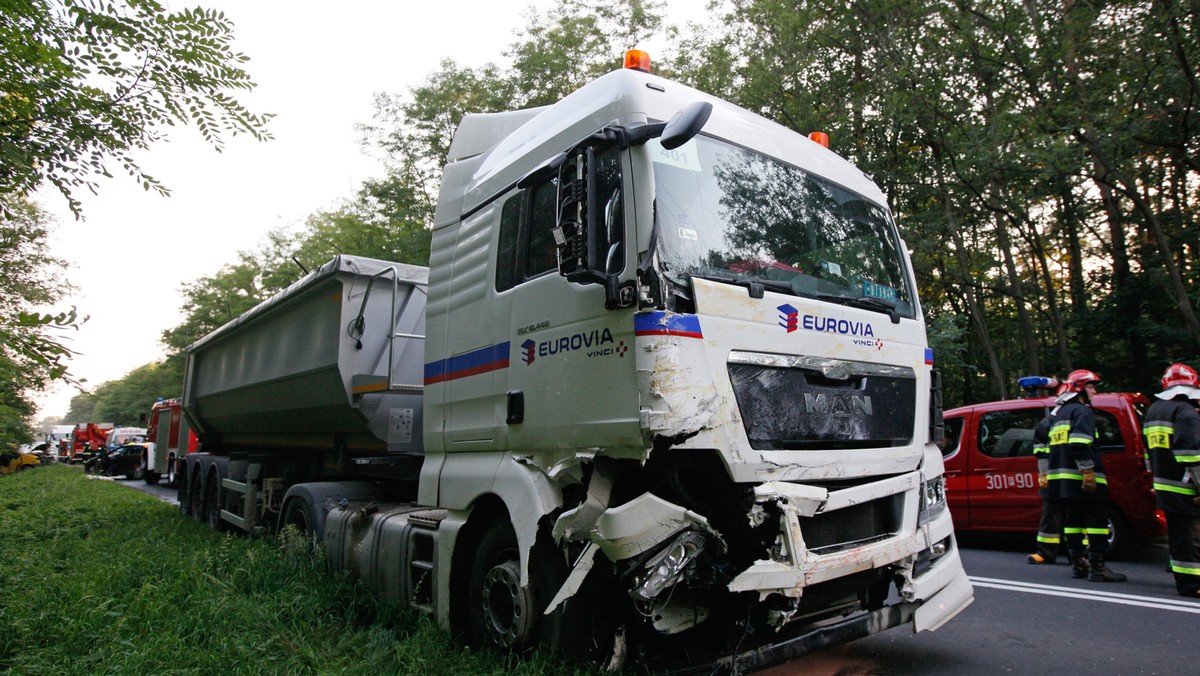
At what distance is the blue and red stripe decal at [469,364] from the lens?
4.33 m

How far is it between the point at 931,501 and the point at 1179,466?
126 inches

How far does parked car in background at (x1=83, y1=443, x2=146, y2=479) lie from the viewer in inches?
1050

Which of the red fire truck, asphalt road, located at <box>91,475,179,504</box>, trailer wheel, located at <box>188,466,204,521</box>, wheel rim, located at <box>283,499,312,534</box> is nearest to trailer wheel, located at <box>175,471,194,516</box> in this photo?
trailer wheel, located at <box>188,466,204,521</box>

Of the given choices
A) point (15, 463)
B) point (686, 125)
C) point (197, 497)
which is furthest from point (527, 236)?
point (15, 463)

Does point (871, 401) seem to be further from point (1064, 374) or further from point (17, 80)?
point (1064, 374)

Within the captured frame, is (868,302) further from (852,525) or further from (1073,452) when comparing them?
(1073,452)

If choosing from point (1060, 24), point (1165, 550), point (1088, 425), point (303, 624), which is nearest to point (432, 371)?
point (303, 624)

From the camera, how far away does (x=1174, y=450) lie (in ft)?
19.6

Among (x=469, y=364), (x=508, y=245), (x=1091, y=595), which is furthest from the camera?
(x=1091, y=595)

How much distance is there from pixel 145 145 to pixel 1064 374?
53.6 feet

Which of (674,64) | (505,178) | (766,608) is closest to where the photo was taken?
(766,608)

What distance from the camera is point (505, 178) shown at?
462cm

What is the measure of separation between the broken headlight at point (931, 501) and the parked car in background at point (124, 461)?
27.6m

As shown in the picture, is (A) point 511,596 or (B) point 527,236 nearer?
(A) point 511,596
